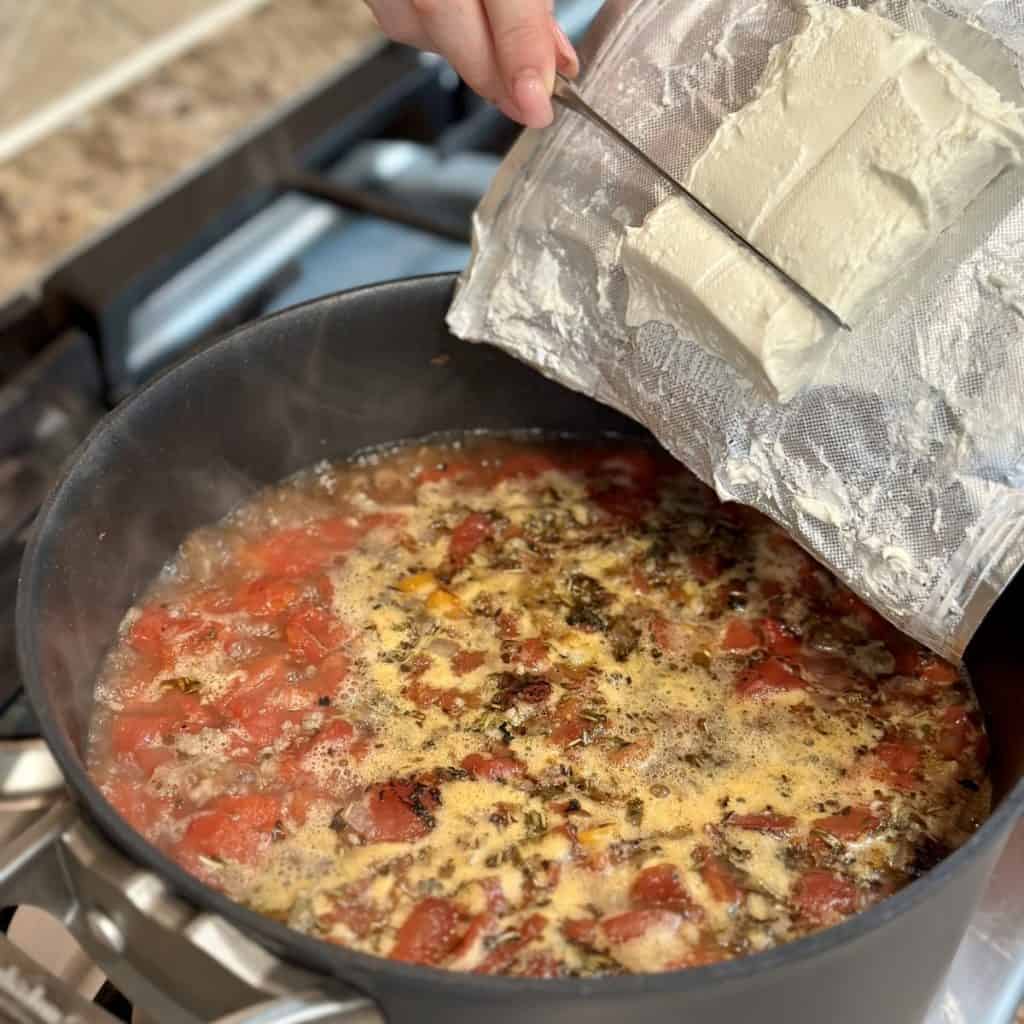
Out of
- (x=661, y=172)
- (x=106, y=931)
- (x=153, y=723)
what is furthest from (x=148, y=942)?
(x=661, y=172)

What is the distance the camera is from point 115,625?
1407 millimetres

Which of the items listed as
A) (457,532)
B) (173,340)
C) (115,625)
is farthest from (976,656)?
(173,340)

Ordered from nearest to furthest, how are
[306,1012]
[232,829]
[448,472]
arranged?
[306,1012]
[232,829]
[448,472]

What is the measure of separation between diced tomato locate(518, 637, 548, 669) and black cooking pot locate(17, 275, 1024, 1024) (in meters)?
0.40

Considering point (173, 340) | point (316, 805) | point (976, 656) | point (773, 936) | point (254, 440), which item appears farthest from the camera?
point (173, 340)

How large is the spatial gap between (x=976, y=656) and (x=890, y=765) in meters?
0.17

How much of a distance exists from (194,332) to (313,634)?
0.78m

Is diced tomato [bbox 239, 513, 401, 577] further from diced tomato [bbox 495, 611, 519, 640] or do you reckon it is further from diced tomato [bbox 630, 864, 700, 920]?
diced tomato [bbox 630, 864, 700, 920]

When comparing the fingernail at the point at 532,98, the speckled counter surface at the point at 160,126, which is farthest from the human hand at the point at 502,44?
the speckled counter surface at the point at 160,126

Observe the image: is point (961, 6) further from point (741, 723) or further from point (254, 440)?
point (254, 440)

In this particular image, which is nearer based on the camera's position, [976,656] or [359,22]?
[976,656]

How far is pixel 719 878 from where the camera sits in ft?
3.74

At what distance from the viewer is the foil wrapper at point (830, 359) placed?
1186 millimetres

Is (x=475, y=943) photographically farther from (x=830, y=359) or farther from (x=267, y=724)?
(x=830, y=359)
